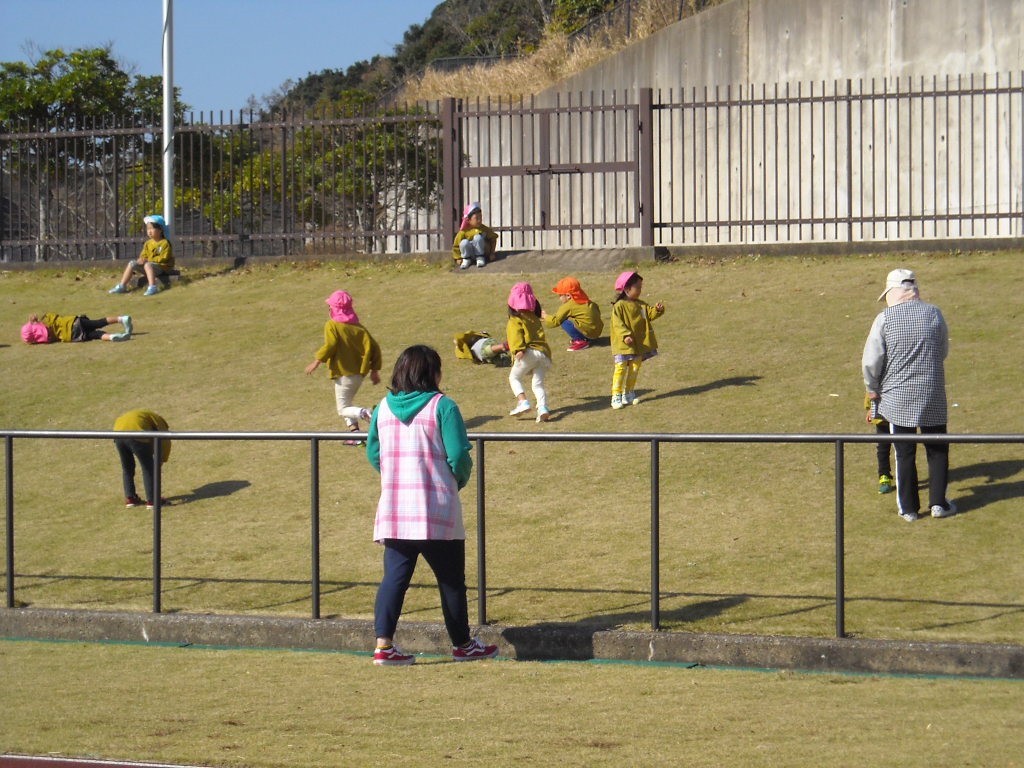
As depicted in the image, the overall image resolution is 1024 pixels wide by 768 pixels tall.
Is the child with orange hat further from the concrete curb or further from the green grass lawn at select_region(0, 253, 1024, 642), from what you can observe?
the concrete curb

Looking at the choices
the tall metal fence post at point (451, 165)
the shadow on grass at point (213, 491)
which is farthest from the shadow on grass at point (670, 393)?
the tall metal fence post at point (451, 165)

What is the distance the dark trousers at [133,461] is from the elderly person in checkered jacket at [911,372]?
471cm

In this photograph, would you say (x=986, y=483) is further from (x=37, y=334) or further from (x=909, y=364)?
(x=37, y=334)

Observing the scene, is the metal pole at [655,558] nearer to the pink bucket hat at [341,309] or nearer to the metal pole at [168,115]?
the pink bucket hat at [341,309]

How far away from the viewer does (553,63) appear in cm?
3069

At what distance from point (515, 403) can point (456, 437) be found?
657 cm

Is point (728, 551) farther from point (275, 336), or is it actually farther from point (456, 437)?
point (275, 336)

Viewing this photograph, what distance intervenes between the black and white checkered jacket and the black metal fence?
9687 mm

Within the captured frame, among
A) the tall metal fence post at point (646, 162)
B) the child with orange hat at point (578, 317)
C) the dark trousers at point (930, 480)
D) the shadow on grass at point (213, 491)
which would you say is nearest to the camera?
the dark trousers at point (930, 480)

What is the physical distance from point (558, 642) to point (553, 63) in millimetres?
25371

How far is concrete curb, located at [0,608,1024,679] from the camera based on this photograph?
20.3 ft

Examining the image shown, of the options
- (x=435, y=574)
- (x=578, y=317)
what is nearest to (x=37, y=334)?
(x=578, y=317)

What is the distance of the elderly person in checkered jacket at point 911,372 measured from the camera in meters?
8.71

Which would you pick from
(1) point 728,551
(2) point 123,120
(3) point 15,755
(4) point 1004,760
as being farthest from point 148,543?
(2) point 123,120
